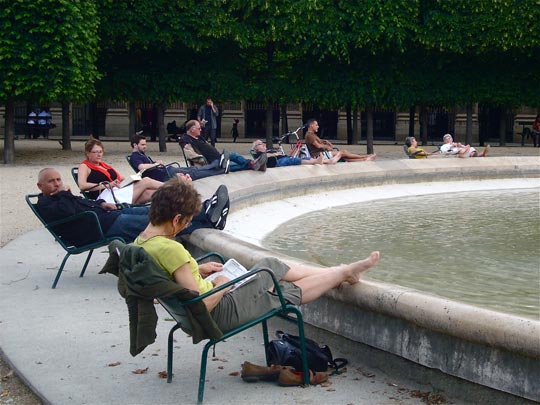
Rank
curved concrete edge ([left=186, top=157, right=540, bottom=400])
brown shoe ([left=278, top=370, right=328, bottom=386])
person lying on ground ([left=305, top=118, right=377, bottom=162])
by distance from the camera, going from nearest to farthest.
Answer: curved concrete edge ([left=186, top=157, right=540, bottom=400]), brown shoe ([left=278, top=370, right=328, bottom=386]), person lying on ground ([left=305, top=118, right=377, bottom=162])

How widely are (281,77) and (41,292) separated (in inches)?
816

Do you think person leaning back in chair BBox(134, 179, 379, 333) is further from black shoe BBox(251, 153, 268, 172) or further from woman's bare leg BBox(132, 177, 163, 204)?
black shoe BBox(251, 153, 268, 172)

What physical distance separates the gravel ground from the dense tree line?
1281 millimetres

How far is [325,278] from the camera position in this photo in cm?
541

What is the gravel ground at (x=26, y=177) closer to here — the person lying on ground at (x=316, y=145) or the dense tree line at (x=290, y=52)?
the dense tree line at (x=290, y=52)

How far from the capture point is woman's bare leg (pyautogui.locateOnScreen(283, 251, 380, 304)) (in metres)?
5.36

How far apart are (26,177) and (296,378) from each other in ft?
47.8

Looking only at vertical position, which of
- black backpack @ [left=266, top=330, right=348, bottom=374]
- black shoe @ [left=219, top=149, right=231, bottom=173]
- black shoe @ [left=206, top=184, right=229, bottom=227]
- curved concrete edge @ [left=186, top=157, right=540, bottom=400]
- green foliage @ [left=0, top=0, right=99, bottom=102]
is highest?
green foliage @ [left=0, top=0, right=99, bottom=102]

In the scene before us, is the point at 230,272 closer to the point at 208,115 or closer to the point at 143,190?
the point at 143,190

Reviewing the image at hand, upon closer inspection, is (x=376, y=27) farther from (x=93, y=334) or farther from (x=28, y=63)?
(x=93, y=334)

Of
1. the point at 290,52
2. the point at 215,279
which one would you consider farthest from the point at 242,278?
the point at 290,52

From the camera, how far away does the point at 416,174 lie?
16312mm

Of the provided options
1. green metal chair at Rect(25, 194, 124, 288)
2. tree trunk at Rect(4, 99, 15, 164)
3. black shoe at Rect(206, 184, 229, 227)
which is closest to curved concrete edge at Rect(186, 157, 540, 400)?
black shoe at Rect(206, 184, 229, 227)

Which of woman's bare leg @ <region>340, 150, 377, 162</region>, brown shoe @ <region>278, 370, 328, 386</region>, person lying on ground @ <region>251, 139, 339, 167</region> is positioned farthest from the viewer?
woman's bare leg @ <region>340, 150, 377, 162</region>
